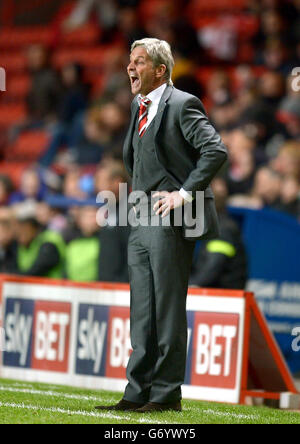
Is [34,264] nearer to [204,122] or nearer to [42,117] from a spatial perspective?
[204,122]

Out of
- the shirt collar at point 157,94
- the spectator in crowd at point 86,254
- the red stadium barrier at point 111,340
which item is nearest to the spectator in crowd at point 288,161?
the spectator in crowd at point 86,254

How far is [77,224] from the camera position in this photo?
38.6 feet

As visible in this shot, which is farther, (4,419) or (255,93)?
(255,93)

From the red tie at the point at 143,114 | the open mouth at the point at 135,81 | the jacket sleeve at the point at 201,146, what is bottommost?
the jacket sleeve at the point at 201,146

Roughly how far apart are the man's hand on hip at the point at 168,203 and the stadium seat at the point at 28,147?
12020mm

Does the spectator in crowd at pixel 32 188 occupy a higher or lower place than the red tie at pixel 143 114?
lower

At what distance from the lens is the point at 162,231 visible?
6.37 meters

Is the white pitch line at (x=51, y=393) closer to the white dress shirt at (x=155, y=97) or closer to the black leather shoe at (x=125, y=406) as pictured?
the black leather shoe at (x=125, y=406)

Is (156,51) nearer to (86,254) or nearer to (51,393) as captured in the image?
(51,393)

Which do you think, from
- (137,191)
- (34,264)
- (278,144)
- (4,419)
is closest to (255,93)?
(278,144)

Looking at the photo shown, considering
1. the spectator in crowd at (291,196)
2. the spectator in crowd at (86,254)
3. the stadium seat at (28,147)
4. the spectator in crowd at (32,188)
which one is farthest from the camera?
the stadium seat at (28,147)

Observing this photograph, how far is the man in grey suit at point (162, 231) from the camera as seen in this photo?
20.8 ft

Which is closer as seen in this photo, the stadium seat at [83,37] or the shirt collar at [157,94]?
the shirt collar at [157,94]
